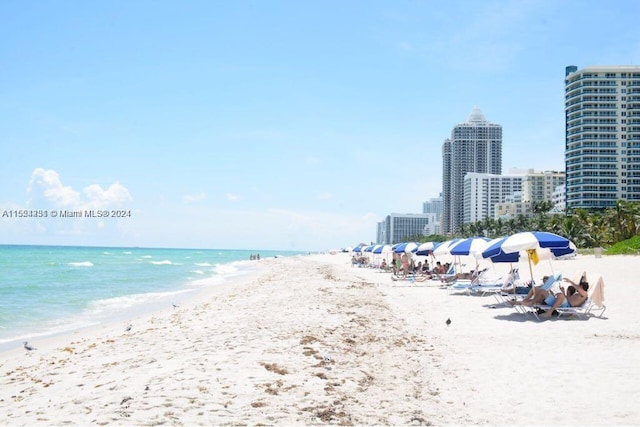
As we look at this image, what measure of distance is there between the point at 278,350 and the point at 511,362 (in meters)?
3.57

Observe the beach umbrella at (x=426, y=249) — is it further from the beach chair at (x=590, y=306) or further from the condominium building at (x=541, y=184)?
the condominium building at (x=541, y=184)

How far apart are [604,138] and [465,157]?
72809mm

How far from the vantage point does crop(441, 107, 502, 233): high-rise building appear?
18538 cm

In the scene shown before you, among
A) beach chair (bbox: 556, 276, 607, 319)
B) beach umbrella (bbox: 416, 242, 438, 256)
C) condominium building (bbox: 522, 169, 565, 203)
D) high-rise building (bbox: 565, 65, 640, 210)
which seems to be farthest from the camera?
condominium building (bbox: 522, 169, 565, 203)

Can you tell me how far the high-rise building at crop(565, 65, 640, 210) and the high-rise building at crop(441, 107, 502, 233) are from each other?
217ft

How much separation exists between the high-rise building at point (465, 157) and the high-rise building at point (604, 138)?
66135 millimetres

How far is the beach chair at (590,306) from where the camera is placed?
11.5 meters

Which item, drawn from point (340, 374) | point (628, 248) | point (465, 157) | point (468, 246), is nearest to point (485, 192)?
point (465, 157)

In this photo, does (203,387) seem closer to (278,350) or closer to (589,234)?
(278,350)

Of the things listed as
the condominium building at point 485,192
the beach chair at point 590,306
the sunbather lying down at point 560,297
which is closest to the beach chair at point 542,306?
the sunbather lying down at point 560,297

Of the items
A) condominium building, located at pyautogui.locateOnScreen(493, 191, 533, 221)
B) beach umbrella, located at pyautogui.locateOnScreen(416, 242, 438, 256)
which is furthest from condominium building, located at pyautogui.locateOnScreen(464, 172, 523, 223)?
beach umbrella, located at pyautogui.locateOnScreen(416, 242, 438, 256)

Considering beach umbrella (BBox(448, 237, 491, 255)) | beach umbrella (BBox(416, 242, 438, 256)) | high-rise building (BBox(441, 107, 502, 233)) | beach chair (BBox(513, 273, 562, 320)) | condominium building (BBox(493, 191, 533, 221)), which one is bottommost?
beach chair (BBox(513, 273, 562, 320))

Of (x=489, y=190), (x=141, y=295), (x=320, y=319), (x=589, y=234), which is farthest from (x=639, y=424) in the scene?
(x=489, y=190)

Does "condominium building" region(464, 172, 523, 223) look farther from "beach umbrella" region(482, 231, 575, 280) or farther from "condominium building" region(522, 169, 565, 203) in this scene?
"beach umbrella" region(482, 231, 575, 280)
